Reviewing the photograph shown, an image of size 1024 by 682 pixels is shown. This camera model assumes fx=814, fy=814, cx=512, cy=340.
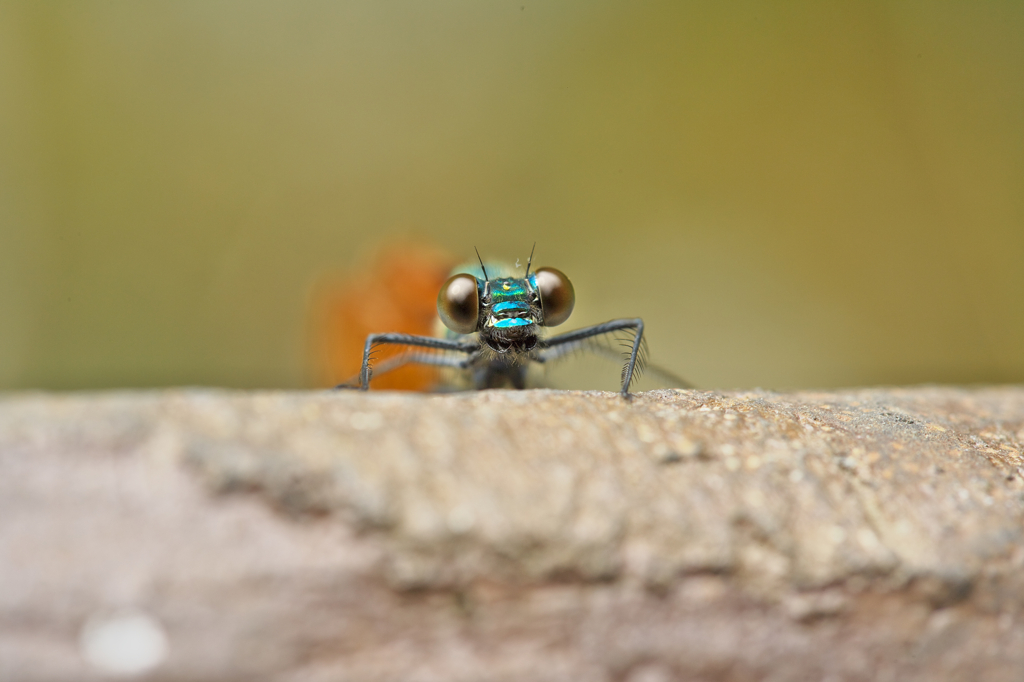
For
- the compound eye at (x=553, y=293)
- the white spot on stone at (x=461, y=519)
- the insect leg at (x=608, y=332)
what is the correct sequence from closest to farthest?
the white spot on stone at (x=461, y=519) < the insect leg at (x=608, y=332) < the compound eye at (x=553, y=293)

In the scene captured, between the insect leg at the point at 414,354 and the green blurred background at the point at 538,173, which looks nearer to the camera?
the insect leg at the point at 414,354

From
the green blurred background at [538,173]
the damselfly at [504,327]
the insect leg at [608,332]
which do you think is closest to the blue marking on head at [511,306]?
the damselfly at [504,327]

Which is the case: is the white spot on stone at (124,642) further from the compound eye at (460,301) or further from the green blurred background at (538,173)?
the green blurred background at (538,173)

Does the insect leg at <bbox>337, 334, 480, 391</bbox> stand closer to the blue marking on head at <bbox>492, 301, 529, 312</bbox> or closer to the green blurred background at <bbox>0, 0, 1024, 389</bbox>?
the blue marking on head at <bbox>492, 301, 529, 312</bbox>

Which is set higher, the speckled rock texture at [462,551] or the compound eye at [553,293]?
the compound eye at [553,293]

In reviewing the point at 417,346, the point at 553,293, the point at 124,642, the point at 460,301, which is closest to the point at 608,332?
the point at 553,293

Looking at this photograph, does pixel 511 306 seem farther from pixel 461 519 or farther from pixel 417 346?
pixel 461 519

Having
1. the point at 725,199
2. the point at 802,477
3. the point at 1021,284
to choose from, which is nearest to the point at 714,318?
the point at 725,199

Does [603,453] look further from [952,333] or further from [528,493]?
[952,333]

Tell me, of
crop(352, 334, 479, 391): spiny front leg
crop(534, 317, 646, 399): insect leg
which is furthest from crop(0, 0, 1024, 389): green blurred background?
crop(352, 334, 479, 391): spiny front leg
